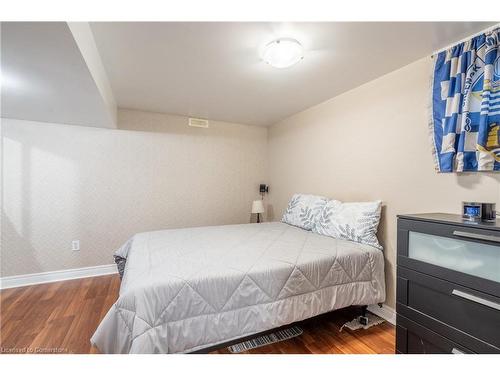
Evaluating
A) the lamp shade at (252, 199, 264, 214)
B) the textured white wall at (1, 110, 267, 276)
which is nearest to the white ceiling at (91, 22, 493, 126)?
the textured white wall at (1, 110, 267, 276)

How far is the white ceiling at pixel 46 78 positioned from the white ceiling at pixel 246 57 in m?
0.31

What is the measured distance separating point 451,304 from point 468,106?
1322 mm

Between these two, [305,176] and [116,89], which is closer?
[116,89]

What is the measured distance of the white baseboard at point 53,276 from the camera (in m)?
2.74

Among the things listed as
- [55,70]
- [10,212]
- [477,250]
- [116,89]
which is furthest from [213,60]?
[10,212]

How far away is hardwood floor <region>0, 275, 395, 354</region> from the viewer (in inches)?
66.7

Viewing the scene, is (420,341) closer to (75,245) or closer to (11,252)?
(75,245)

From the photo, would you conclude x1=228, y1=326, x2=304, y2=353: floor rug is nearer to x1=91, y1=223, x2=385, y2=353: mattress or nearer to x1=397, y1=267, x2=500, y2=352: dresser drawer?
x1=91, y1=223, x2=385, y2=353: mattress

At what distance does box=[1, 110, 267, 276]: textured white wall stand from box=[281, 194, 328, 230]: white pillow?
1.18 meters

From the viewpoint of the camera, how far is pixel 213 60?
6.40 feet

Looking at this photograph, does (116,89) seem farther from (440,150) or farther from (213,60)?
(440,150)

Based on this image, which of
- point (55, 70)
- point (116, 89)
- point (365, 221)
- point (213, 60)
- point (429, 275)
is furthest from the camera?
point (116, 89)

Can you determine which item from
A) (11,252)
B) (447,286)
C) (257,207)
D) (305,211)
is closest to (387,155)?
(305,211)
